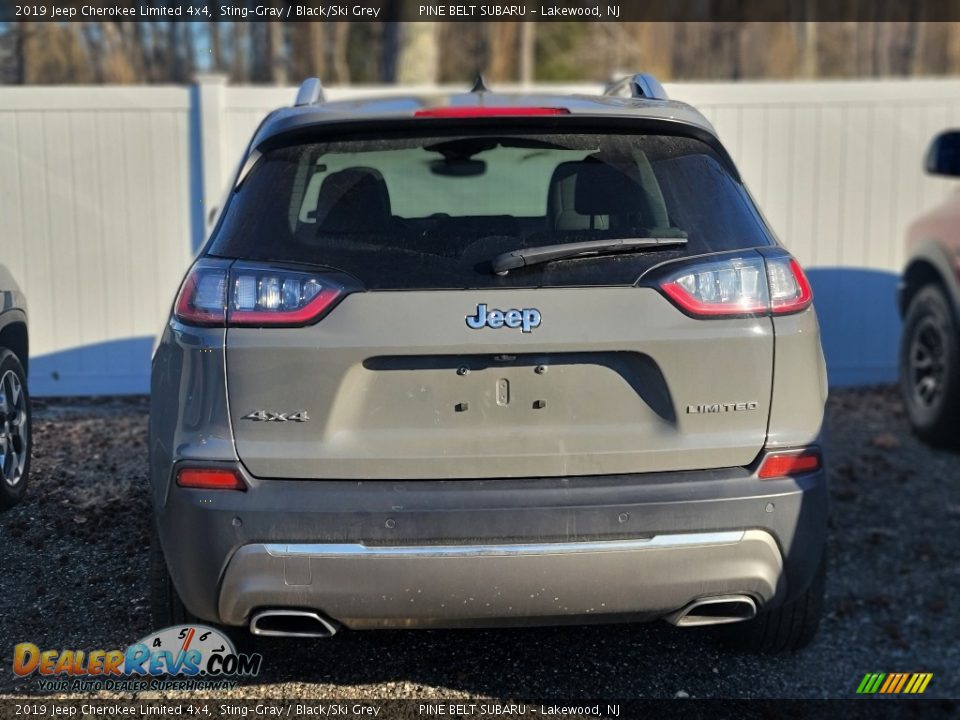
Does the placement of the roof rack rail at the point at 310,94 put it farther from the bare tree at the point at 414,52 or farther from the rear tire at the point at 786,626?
the bare tree at the point at 414,52

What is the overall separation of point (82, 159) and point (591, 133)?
2.92 meters

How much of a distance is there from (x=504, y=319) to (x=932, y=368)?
175 inches

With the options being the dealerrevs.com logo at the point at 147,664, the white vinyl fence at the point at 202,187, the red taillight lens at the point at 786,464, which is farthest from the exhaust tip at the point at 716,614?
the white vinyl fence at the point at 202,187

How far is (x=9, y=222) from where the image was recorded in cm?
363

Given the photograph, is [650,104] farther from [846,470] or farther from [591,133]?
[846,470]

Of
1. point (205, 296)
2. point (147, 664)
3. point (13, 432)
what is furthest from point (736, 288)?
point (13, 432)

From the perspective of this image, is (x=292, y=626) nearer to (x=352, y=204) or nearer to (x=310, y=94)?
(x=352, y=204)

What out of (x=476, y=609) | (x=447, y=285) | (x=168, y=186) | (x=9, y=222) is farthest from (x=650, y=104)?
(x=168, y=186)

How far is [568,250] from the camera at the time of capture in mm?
2684

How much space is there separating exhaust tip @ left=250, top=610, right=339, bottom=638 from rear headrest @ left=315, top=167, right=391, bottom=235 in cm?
104

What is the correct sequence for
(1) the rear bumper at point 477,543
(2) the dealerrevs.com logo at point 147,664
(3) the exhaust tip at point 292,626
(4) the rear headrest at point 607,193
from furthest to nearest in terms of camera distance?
(2) the dealerrevs.com logo at point 147,664
(4) the rear headrest at point 607,193
(3) the exhaust tip at point 292,626
(1) the rear bumper at point 477,543

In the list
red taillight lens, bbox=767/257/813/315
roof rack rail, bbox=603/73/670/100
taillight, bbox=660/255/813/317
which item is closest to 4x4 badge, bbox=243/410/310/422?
taillight, bbox=660/255/813/317

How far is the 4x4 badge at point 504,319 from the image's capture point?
2619 mm

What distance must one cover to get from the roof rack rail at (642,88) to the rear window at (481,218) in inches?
21.4
